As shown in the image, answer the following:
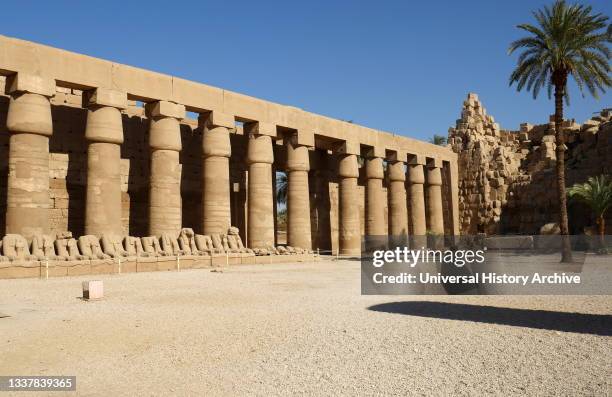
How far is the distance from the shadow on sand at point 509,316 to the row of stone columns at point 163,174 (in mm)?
11842

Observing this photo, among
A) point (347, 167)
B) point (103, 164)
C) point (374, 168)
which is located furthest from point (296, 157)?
point (103, 164)

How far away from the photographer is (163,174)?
1909 cm

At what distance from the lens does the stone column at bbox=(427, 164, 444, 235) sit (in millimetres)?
32938

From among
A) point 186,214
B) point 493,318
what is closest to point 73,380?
point 493,318

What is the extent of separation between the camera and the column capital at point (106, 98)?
57.9 feet

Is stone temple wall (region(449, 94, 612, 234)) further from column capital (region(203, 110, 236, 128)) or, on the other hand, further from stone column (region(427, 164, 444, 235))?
column capital (region(203, 110, 236, 128))

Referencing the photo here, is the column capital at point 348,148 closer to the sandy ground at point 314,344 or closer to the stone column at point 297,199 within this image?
the stone column at point 297,199

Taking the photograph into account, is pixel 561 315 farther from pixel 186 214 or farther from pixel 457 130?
pixel 457 130

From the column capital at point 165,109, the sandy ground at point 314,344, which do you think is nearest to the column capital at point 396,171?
the column capital at point 165,109

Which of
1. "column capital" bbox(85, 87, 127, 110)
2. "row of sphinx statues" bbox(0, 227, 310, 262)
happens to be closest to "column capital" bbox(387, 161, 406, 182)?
"row of sphinx statues" bbox(0, 227, 310, 262)

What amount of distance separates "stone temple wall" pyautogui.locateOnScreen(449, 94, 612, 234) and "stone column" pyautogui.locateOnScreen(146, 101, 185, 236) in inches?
828

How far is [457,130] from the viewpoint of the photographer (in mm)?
36844

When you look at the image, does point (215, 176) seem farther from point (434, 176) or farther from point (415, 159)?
point (434, 176)

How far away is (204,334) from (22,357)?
1.91 metres
